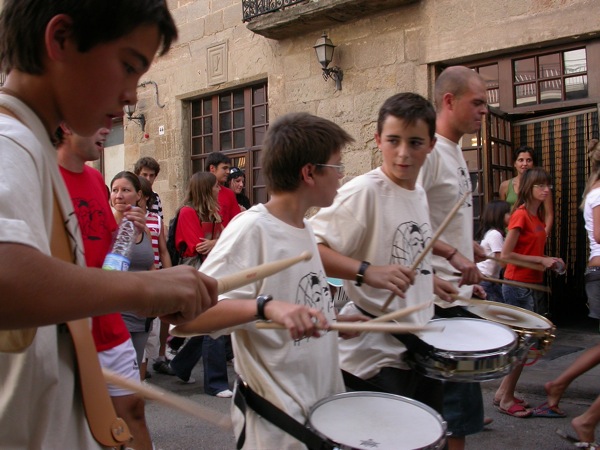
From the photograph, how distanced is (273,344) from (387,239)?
817 millimetres

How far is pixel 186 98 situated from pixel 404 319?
31.7 feet

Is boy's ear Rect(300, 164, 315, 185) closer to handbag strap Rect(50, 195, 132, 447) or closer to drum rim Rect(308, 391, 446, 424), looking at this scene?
drum rim Rect(308, 391, 446, 424)

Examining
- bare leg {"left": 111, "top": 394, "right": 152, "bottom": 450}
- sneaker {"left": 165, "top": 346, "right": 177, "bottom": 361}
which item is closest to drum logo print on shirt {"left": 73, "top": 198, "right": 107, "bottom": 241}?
bare leg {"left": 111, "top": 394, "right": 152, "bottom": 450}

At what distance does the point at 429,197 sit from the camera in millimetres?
3283

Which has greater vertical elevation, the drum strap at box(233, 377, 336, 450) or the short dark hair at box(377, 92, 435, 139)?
the short dark hair at box(377, 92, 435, 139)

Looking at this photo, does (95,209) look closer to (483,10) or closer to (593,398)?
(593,398)

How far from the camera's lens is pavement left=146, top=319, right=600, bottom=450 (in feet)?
13.7

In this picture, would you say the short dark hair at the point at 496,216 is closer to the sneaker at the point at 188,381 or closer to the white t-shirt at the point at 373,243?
the sneaker at the point at 188,381

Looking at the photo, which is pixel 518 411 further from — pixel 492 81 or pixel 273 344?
pixel 492 81

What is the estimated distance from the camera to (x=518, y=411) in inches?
183

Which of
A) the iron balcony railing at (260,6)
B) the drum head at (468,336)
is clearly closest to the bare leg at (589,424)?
the drum head at (468,336)

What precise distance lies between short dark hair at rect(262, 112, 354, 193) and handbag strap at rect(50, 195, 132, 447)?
114cm

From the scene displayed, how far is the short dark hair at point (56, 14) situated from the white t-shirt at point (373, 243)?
5.08ft

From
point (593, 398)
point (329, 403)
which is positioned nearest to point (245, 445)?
point (329, 403)
